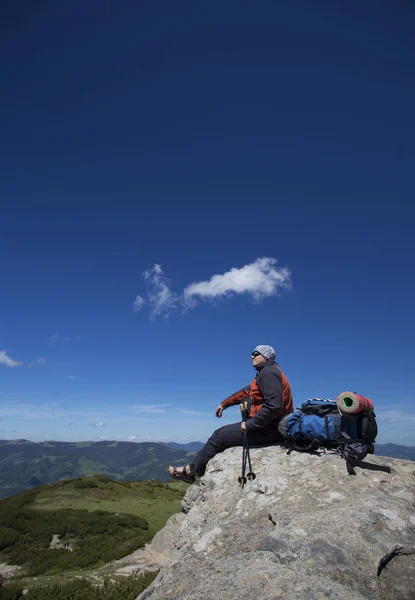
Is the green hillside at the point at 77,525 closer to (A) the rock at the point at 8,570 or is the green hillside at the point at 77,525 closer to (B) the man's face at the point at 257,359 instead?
(A) the rock at the point at 8,570

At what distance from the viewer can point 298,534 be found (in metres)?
4.32

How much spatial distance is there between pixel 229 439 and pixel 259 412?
149 cm

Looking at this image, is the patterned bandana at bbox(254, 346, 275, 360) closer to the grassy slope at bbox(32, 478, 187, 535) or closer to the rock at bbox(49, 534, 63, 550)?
the rock at bbox(49, 534, 63, 550)

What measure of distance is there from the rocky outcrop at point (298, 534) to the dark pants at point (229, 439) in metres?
0.33

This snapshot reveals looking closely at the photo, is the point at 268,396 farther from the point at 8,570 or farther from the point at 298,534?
the point at 8,570

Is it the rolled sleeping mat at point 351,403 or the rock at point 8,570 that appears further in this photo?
the rock at point 8,570

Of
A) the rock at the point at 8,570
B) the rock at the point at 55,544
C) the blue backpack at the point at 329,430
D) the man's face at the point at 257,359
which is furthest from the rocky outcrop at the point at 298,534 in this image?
the rock at the point at 55,544

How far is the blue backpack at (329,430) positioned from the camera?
21.1 feet

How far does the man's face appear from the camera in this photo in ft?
26.6

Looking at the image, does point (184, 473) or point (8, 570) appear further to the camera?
point (8, 570)

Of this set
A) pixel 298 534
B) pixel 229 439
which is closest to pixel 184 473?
pixel 229 439

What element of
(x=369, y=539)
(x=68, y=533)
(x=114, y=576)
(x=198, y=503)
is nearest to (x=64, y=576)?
(x=114, y=576)

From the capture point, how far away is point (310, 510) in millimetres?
5297

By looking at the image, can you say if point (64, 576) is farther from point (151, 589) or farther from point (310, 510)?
point (310, 510)
